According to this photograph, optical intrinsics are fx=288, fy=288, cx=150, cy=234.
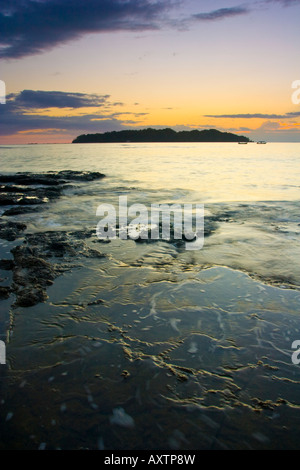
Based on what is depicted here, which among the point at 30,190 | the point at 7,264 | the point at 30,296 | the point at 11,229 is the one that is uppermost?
the point at 30,190

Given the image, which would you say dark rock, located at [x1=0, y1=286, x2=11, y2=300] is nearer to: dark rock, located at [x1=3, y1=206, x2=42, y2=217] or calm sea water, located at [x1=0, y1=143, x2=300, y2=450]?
calm sea water, located at [x1=0, y1=143, x2=300, y2=450]

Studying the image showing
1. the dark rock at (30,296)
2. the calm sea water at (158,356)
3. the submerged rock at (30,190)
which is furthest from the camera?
the submerged rock at (30,190)

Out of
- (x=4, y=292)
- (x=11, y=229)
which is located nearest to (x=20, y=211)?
(x=11, y=229)

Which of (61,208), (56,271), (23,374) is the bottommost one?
(23,374)

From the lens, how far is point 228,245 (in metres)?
7.90

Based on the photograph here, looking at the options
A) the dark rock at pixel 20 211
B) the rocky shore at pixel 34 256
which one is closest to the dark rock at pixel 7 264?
the rocky shore at pixel 34 256

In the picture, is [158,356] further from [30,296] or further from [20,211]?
[20,211]

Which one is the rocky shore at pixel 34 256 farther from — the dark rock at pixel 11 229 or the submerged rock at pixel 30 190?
the submerged rock at pixel 30 190

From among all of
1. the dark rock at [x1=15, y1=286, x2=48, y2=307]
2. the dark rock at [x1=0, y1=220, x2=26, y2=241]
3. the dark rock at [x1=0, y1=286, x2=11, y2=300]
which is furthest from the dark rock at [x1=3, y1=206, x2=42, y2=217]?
the dark rock at [x1=15, y1=286, x2=48, y2=307]

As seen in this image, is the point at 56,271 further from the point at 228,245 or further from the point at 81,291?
the point at 228,245

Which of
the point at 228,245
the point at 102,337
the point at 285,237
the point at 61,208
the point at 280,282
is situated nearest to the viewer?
the point at 102,337
